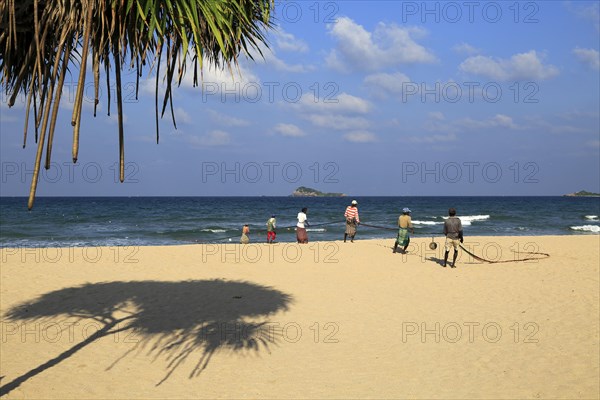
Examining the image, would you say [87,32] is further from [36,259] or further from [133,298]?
[36,259]

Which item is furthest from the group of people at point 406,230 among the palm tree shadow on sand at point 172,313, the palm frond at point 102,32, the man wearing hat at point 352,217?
the palm frond at point 102,32

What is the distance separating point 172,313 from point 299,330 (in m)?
2.82

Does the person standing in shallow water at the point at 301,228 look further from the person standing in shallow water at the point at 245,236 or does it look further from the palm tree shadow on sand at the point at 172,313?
the palm tree shadow on sand at the point at 172,313

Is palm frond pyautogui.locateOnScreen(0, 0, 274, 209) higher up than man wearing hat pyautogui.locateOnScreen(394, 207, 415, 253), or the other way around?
palm frond pyautogui.locateOnScreen(0, 0, 274, 209)

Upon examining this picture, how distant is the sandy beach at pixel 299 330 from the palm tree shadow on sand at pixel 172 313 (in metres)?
0.04

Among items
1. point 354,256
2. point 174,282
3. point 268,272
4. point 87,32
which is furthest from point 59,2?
point 354,256

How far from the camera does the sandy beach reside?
6.88 m

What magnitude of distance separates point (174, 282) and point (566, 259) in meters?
13.7

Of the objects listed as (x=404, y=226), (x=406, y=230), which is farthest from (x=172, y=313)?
(x=406, y=230)

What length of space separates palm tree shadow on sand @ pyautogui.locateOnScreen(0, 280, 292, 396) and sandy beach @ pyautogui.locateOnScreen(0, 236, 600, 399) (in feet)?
0.13

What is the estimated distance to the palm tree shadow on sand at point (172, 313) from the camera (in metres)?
8.24

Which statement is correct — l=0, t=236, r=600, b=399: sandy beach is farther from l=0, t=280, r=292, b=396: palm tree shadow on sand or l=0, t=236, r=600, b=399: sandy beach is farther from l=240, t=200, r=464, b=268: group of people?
l=240, t=200, r=464, b=268: group of people

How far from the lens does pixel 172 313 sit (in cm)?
1016

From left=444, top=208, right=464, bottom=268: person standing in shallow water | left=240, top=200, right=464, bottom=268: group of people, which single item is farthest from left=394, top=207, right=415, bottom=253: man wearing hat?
left=444, top=208, right=464, bottom=268: person standing in shallow water
